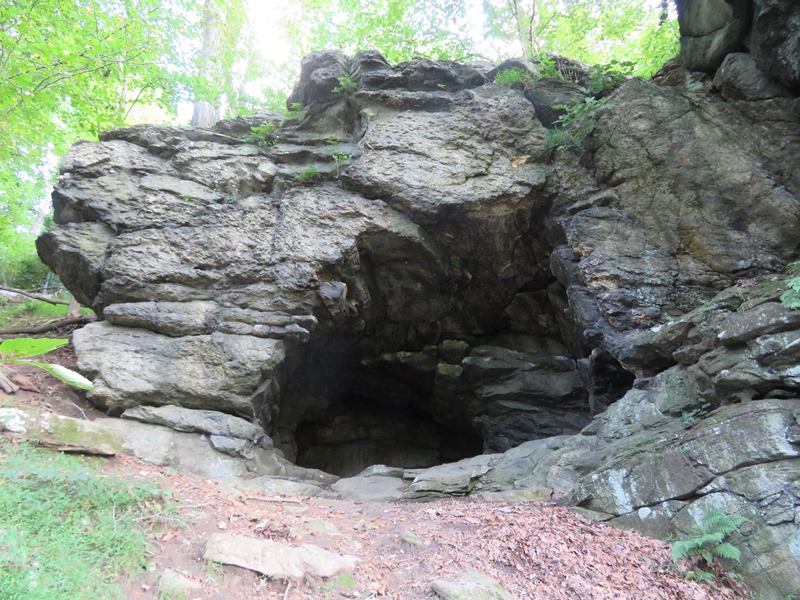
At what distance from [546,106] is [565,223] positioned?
3359mm

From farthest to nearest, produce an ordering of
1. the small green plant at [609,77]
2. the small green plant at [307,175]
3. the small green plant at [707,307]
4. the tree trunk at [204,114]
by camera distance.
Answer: the tree trunk at [204,114] < the small green plant at [307,175] < the small green plant at [609,77] < the small green plant at [707,307]

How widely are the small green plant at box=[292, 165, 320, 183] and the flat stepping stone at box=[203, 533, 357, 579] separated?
8.19m

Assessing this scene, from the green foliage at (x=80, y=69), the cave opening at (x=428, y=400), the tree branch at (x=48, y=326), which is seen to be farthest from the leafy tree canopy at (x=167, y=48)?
the cave opening at (x=428, y=400)

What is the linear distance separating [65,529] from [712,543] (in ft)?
19.9

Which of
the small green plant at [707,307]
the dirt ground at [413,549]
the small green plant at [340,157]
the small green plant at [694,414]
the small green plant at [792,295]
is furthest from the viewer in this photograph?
the small green plant at [340,157]

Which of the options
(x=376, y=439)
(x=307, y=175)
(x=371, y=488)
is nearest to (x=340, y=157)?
(x=307, y=175)

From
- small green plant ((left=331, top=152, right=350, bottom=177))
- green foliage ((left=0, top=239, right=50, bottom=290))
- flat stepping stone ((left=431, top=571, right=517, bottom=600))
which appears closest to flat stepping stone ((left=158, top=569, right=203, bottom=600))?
flat stepping stone ((left=431, top=571, right=517, bottom=600))

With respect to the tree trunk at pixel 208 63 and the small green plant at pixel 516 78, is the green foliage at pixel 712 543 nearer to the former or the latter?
the small green plant at pixel 516 78

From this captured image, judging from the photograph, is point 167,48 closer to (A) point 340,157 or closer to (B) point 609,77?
(A) point 340,157

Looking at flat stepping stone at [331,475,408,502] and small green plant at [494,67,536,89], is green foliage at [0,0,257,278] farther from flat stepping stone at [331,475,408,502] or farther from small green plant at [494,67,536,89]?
flat stepping stone at [331,475,408,502]

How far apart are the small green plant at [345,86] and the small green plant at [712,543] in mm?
11145

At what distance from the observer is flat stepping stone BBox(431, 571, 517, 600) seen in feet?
12.2

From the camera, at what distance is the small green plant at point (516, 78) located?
11008 millimetres

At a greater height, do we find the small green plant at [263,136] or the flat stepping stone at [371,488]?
the small green plant at [263,136]
